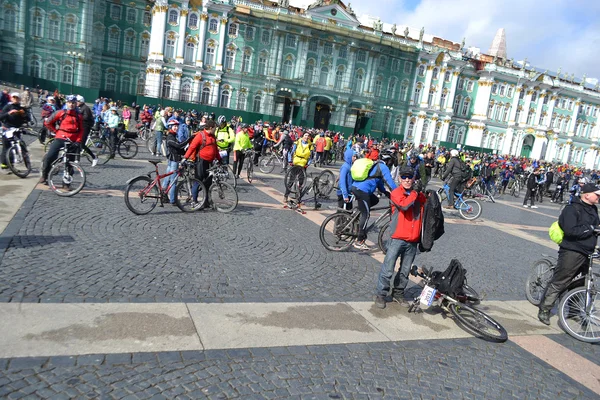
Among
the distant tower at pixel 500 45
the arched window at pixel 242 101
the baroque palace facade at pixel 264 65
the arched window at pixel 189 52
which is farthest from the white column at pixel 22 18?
the distant tower at pixel 500 45

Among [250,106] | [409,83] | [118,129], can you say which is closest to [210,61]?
[250,106]

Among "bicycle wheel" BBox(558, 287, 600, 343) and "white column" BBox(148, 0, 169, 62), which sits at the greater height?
"white column" BBox(148, 0, 169, 62)

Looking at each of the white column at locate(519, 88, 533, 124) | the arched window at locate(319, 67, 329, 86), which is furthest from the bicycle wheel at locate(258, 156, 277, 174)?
the white column at locate(519, 88, 533, 124)

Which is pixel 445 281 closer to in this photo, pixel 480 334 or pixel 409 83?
pixel 480 334

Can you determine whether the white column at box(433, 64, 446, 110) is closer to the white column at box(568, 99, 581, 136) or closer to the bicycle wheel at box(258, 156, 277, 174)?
the white column at box(568, 99, 581, 136)

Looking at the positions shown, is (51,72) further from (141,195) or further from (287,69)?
(141,195)

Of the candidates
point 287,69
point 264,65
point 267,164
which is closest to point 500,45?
point 287,69

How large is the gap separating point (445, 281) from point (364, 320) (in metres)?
1.06

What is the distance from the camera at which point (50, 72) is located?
41969 millimetres

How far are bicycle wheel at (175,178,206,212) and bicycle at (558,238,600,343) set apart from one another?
638 cm

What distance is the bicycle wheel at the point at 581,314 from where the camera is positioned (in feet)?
17.8

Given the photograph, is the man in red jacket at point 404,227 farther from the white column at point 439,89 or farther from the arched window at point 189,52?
the white column at point 439,89

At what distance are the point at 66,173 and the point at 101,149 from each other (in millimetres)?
6714

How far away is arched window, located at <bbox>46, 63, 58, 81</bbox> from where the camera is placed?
137 feet
